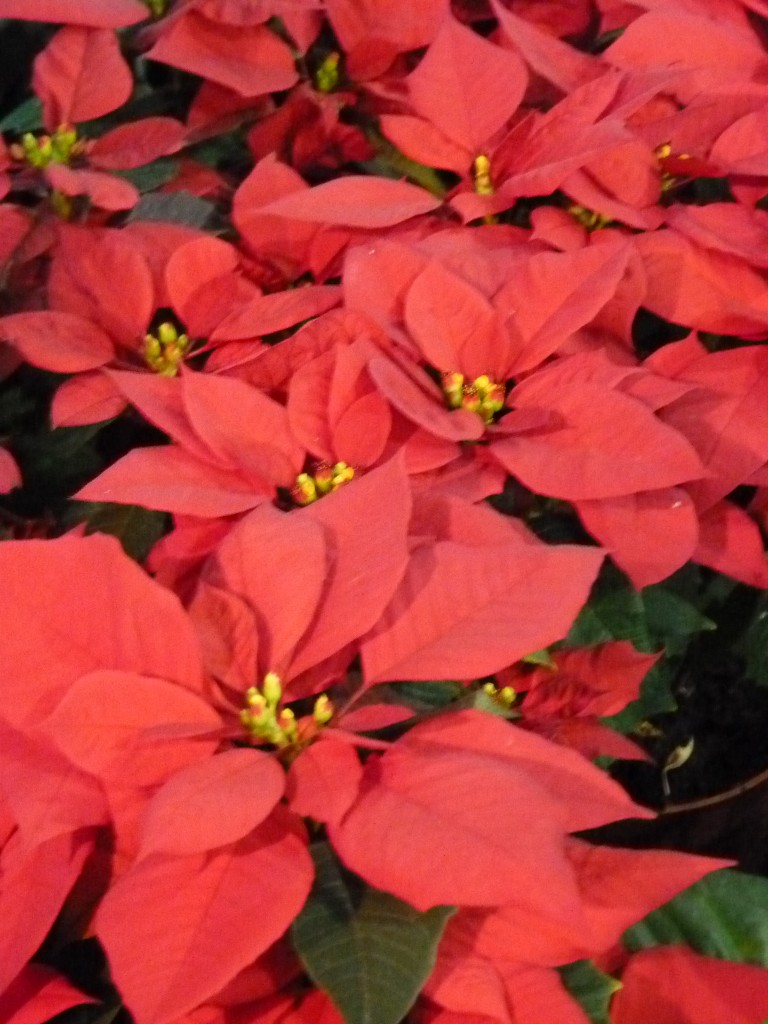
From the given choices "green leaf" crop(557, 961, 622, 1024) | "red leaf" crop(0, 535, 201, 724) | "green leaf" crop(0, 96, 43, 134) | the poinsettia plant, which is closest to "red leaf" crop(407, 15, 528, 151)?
the poinsettia plant

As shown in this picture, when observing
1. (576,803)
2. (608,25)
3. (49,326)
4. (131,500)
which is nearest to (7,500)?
(49,326)

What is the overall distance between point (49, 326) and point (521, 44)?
389mm

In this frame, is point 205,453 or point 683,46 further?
point 683,46

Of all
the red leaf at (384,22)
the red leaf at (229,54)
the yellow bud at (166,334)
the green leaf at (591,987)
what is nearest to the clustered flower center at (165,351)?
the yellow bud at (166,334)

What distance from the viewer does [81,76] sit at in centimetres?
74

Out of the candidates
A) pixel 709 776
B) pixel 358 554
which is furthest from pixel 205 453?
pixel 709 776

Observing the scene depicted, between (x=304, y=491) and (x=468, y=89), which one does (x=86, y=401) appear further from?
Result: (x=468, y=89)

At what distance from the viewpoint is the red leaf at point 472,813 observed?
337mm

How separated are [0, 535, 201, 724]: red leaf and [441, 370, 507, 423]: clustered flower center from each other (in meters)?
0.23

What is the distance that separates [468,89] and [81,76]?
1.01ft

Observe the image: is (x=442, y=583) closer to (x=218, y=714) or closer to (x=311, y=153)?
(x=218, y=714)

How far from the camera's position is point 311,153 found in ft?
2.52

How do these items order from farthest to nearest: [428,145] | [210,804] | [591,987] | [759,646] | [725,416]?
[759,646]
[428,145]
[725,416]
[591,987]
[210,804]

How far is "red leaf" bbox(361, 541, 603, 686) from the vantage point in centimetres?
40
